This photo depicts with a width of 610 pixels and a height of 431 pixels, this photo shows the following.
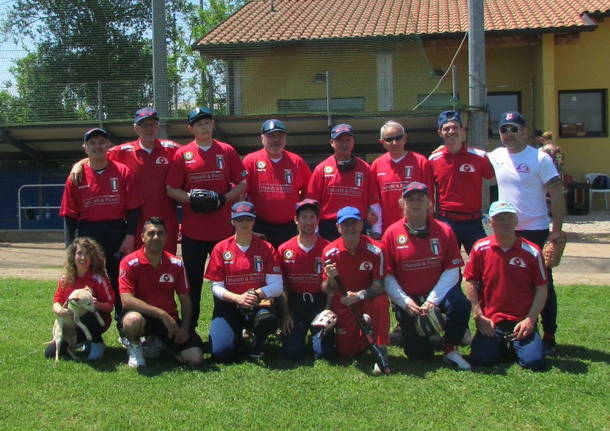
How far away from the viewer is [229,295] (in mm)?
5129

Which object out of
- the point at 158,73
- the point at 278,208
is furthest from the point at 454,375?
the point at 158,73

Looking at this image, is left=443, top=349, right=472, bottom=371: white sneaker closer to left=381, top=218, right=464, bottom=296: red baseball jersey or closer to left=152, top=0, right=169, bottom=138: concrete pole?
left=381, top=218, right=464, bottom=296: red baseball jersey

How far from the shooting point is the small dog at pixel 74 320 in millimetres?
5078

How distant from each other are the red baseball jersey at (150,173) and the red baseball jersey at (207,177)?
0.45 feet

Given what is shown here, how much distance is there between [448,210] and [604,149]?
14357 millimetres

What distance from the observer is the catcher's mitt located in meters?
5.16

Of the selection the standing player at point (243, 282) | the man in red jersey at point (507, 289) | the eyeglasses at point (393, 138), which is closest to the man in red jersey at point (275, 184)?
the standing player at point (243, 282)

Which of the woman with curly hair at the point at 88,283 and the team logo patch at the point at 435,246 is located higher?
the team logo patch at the point at 435,246

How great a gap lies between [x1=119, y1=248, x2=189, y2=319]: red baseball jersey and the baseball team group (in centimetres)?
1

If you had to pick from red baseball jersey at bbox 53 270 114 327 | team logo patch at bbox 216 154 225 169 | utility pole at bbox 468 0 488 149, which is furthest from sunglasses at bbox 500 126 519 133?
utility pole at bbox 468 0 488 149

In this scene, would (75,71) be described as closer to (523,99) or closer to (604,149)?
(523,99)

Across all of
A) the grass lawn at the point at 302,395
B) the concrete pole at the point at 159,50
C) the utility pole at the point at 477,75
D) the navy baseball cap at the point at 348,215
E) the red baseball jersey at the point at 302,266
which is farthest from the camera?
the concrete pole at the point at 159,50

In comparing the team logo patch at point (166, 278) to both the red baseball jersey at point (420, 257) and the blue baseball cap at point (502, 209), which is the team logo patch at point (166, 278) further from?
the blue baseball cap at point (502, 209)

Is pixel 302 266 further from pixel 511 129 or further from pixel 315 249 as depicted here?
pixel 511 129
